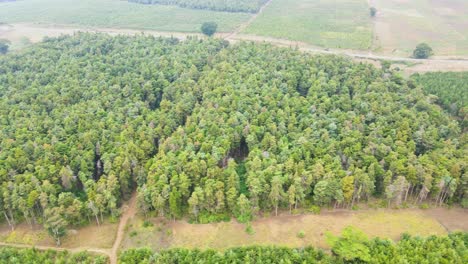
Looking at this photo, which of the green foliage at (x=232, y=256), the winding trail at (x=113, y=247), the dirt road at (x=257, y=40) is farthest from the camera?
the dirt road at (x=257, y=40)

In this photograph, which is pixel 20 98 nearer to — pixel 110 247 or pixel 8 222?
pixel 8 222

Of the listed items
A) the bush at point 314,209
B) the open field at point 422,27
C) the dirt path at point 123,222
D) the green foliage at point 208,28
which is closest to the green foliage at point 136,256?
the dirt path at point 123,222

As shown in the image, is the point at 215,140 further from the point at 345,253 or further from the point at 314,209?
the point at 345,253

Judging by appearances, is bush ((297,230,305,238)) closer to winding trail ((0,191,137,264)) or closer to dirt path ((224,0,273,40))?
winding trail ((0,191,137,264))

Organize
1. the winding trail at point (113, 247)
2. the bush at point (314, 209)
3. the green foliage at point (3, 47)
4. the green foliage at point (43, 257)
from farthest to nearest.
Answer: the green foliage at point (3, 47) < the bush at point (314, 209) < the winding trail at point (113, 247) < the green foliage at point (43, 257)

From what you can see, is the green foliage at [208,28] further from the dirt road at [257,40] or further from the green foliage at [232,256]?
the green foliage at [232,256]

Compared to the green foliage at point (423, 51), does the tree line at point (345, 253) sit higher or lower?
lower

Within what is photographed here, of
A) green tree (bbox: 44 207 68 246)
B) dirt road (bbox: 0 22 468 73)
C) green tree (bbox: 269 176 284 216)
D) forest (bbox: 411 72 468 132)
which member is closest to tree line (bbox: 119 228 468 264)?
green tree (bbox: 269 176 284 216)
